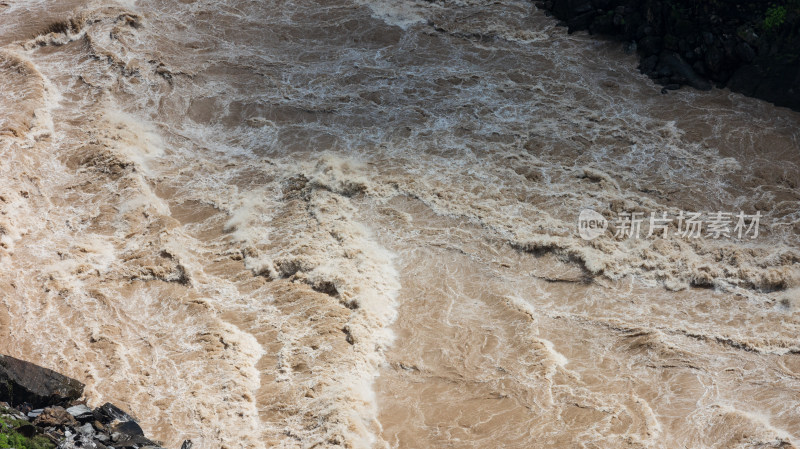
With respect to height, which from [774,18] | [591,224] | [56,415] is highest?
[774,18]

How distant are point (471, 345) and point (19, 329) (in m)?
6.62

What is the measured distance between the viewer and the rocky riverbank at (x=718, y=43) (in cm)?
1492

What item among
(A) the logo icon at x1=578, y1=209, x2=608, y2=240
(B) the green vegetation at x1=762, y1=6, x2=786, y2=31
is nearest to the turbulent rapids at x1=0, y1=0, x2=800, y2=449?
(A) the logo icon at x1=578, y1=209, x2=608, y2=240

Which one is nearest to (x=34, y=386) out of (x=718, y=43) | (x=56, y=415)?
(x=56, y=415)

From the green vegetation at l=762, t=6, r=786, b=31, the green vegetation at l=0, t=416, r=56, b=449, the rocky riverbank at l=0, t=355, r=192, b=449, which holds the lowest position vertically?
the rocky riverbank at l=0, t=355, r=192, b=449

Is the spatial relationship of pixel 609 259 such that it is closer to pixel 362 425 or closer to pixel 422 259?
pixel 422 259

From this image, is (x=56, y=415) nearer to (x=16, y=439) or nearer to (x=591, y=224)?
(x=16, y=439)

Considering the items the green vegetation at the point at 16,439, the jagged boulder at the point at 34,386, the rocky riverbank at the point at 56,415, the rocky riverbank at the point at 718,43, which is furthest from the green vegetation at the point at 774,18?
the green vegetation at the point at 16,439

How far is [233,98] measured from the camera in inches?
641

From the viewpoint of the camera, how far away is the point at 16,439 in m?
6.30

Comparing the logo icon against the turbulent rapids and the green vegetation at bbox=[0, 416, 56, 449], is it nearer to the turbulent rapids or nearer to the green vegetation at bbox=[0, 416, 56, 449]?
the turbulent rapids

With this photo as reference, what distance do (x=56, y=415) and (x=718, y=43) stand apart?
15491 mm

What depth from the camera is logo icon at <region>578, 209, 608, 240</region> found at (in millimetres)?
11852

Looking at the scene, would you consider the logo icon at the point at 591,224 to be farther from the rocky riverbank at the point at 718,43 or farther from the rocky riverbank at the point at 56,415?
the rocky riverbank at the point at 56,415
